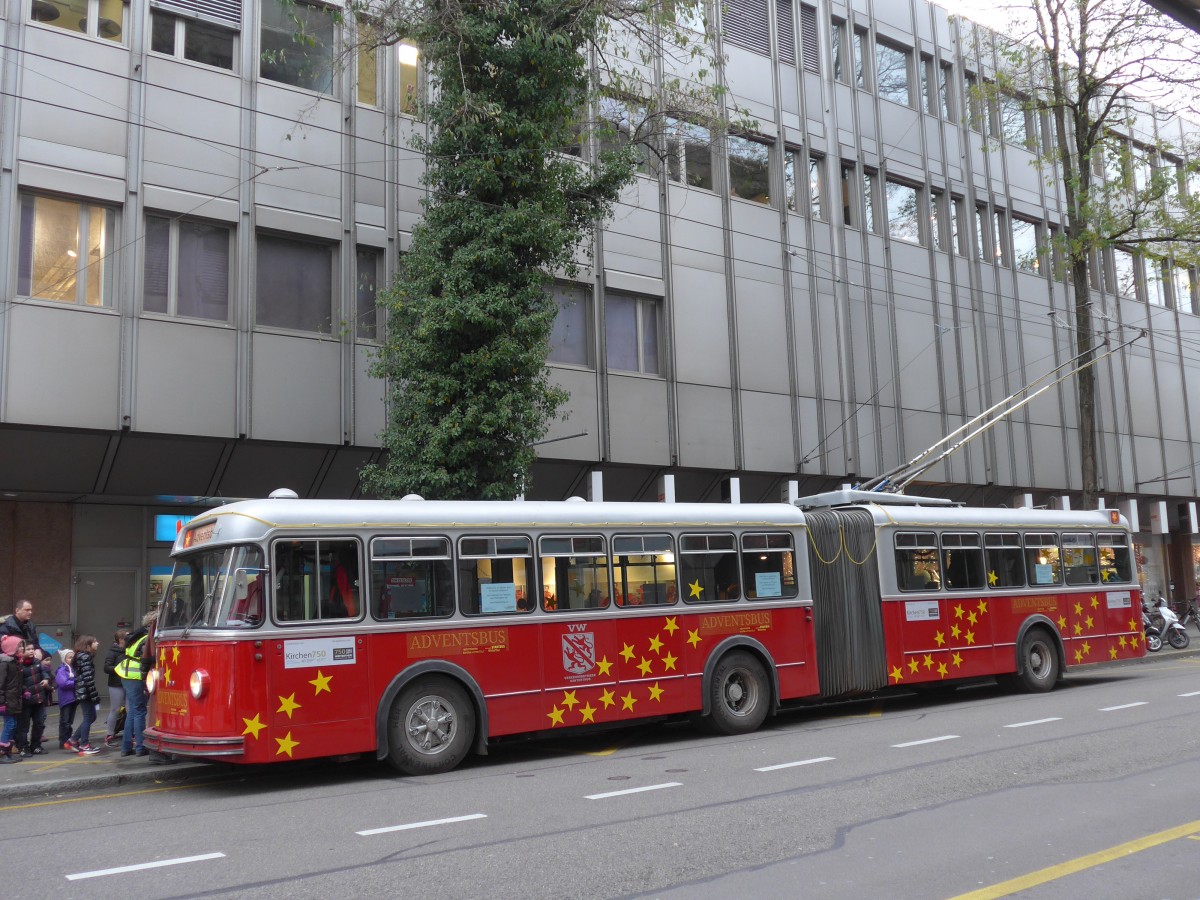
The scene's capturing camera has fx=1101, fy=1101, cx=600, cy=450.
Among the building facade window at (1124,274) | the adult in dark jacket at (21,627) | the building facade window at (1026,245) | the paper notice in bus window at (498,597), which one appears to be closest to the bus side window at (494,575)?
the paper notice in bus window at (498,597)

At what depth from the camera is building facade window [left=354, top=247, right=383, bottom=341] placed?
1861cm

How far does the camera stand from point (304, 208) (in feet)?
Answer: 59.7

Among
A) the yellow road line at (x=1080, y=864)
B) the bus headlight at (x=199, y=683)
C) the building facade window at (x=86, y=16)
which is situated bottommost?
the yellow road line at (x=1080, y=864)

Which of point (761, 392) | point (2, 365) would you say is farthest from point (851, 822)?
point (761, 392)

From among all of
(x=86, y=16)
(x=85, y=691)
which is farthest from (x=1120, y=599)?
(x=86, y=16)

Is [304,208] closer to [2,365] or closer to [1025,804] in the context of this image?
[2,365]

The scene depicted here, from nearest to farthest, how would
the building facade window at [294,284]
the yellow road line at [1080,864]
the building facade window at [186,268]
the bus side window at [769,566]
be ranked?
the yellow road line at [1080,864] → the bus side window at [769,566] → the building facade window at [186,268] → the building facade window at [294,284]

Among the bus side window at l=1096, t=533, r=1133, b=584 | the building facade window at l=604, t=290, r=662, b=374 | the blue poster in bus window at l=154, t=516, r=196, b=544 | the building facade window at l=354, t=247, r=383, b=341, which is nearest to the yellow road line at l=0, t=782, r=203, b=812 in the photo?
the blue poster in bus window at l=154, t=516, r=196, b=544

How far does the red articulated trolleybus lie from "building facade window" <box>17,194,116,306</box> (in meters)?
6.60

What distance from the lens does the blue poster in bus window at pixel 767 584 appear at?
14.2 m

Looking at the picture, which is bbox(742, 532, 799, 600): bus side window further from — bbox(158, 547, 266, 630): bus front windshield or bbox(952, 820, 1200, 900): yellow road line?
bbox(952, 820, 1200, 900): yellow road line

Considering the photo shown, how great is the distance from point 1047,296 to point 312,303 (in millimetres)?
22127

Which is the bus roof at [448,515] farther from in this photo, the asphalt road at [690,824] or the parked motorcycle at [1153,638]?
the parked motorcycle at [1153,638]

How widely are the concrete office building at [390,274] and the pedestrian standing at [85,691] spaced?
3.77 meters
